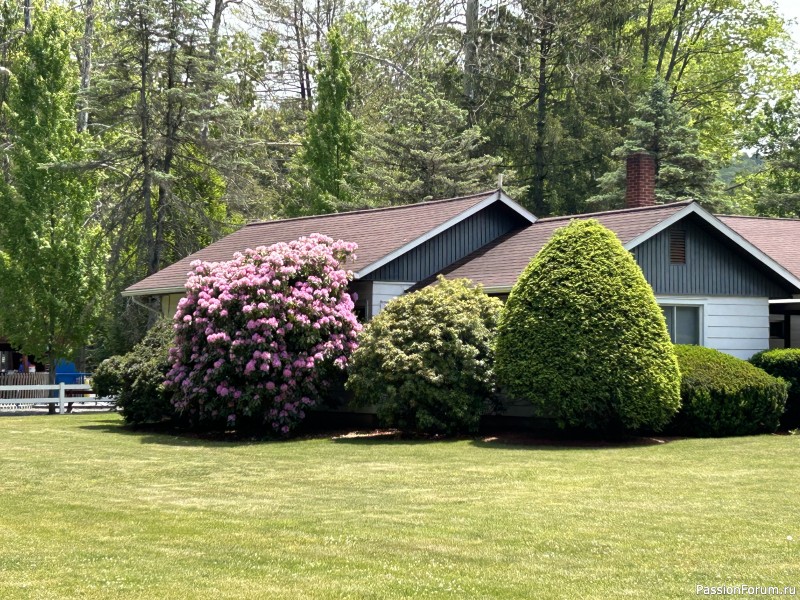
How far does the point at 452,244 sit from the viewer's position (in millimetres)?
27062

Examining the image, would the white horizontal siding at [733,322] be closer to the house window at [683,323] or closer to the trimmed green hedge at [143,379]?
the house window at [683,323]

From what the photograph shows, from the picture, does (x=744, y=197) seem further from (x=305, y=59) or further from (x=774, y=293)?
(x=774, y=293)

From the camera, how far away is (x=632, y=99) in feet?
152

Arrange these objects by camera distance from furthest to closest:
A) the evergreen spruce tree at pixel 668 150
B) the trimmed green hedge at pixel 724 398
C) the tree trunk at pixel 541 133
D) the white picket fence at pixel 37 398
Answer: the tree trunk at pixel 541 133 → the evergreen spruce tree at pixel 668 150 → the white picket fence at pixel 37 398 → the trimmed green hedge at pixel 724 398

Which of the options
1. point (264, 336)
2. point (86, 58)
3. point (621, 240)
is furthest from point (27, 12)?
point (621, 240)

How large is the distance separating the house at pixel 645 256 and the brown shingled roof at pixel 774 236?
46mm

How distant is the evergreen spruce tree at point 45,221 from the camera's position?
3319 cm

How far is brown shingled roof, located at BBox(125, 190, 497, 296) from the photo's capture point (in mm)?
26281

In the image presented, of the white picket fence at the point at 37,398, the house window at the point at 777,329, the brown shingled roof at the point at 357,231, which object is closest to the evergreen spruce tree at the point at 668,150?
the house window at the point at 777,329

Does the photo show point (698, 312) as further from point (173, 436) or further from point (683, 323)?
point (173, 436)

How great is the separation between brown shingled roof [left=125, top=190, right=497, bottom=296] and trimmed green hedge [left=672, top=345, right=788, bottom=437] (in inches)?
282

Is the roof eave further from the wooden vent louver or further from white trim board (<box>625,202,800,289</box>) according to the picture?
the wooden vent louver

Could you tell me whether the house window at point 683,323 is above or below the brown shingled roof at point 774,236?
A: below

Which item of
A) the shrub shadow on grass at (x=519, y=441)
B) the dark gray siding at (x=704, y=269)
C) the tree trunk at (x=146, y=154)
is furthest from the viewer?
the tree trunk at (x=146, y=154)
